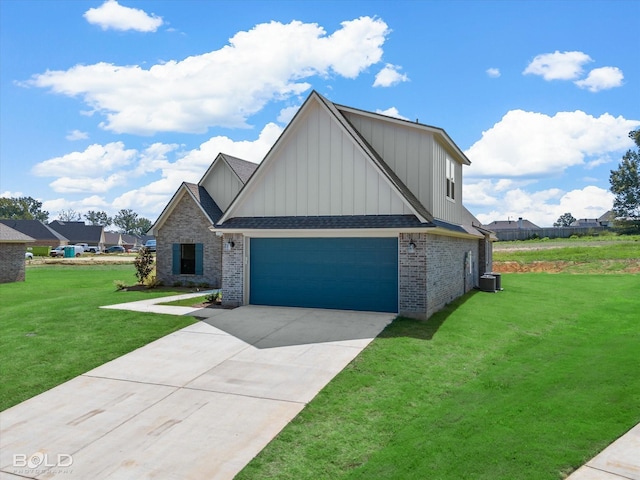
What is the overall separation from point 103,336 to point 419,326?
29.5ft

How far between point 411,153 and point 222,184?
1374 centimetres

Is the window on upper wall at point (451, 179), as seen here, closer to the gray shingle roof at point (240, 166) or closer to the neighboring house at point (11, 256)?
the gray shingle roof at point (240, 166)

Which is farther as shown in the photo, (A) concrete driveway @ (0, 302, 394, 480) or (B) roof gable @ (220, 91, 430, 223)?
(B) roof gable @ (220, 91, 430, 223)

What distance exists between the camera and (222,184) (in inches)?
1039

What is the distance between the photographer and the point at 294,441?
6.82 meters

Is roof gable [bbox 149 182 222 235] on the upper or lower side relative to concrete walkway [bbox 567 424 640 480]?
upper

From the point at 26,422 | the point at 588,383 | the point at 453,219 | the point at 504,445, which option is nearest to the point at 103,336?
the point at 26,422

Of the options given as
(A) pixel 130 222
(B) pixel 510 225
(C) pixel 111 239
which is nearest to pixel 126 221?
(A) pixel 130 222

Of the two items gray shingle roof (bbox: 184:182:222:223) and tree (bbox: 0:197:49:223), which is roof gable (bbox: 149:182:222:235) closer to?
gray shingle roof (bbox: 184:182:222:223)

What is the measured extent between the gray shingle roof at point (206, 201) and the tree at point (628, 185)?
75.8 meters

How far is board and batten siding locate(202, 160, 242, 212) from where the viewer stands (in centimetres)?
2602

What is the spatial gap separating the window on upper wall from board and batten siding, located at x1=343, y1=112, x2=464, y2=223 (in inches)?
49.2

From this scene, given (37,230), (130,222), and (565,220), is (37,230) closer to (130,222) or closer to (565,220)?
(130,222)

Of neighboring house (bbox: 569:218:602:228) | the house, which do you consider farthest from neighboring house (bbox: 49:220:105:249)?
neighboring house (bbox: 569:218:602:228)
